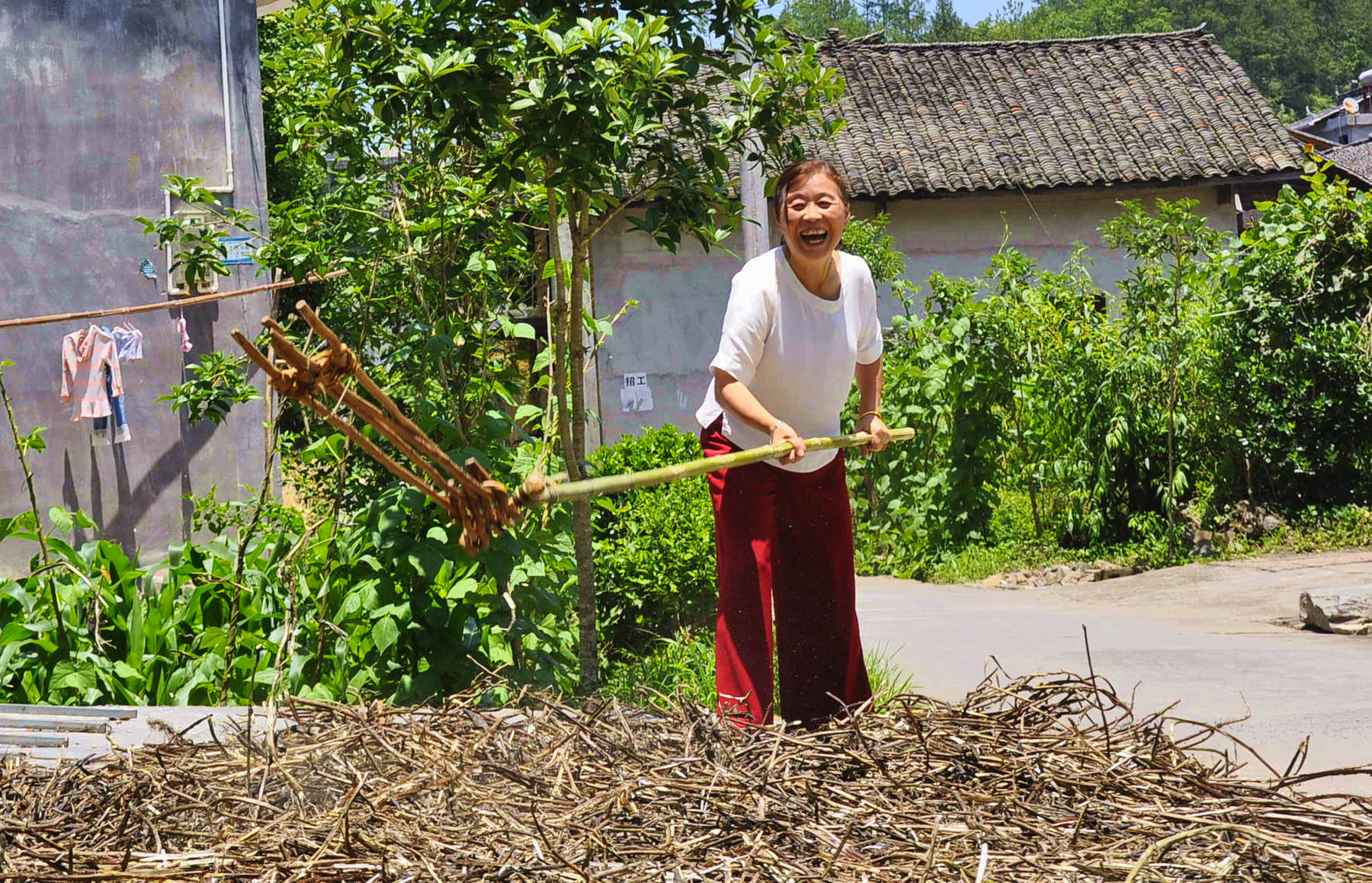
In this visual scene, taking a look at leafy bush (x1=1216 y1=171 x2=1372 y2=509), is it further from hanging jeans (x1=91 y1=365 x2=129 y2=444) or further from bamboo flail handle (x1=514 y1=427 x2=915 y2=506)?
bamboo flail handle (x1=514 y1=427 x2=915 y2=506)

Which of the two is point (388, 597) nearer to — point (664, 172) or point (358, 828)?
point (664, 172)

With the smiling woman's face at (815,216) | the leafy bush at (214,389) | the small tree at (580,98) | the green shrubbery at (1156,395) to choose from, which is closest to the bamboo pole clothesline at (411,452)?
the smiling woman's face at (815,216)

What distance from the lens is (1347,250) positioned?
9633 millimetres

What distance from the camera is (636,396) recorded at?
1659cm

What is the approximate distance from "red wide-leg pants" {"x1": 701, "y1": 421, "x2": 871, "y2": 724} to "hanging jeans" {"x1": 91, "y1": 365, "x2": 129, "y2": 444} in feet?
16.4

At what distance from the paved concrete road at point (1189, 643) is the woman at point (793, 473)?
0.59 m

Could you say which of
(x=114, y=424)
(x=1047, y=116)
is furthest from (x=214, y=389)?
(x=1047, y=116)

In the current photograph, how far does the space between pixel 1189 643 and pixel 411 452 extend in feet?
15.7

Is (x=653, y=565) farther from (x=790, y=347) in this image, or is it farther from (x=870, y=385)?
(x=790, y=347)

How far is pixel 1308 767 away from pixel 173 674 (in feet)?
11.9

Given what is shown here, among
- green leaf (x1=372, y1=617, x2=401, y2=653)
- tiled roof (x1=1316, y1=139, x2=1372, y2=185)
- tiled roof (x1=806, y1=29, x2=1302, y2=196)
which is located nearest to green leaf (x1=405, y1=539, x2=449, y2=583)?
green leaf (x1=372, y1=617, x2=401, y2=653)

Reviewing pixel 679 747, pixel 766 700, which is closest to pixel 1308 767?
pixel 766 700

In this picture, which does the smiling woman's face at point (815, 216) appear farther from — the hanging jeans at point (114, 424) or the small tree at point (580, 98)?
the hanging jeans at point (114, 424)

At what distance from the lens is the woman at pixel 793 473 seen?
3.74 metres
